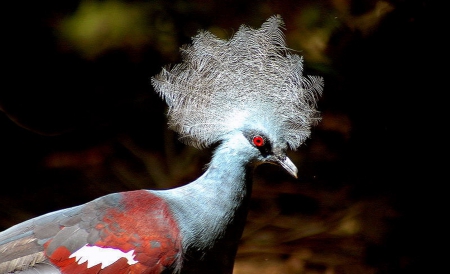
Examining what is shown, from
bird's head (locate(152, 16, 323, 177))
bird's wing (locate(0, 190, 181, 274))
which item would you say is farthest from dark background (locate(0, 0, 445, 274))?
bird's wing (locate(0, 190, 181, 274))

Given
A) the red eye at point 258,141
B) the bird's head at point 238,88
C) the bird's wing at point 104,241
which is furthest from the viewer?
the bird's head at point 238,88

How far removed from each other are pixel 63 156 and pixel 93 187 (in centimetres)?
24

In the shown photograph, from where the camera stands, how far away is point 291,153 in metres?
2.94

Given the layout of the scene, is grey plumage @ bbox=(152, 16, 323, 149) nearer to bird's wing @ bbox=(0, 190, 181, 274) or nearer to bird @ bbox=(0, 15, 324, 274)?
bird @ bbox=(0, 15, 324, 274)

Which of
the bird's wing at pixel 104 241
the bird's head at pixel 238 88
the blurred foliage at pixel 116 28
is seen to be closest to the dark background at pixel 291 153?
the blurred foliage at pixel 116 28

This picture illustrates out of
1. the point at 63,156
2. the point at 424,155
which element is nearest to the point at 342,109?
the point at 424,155

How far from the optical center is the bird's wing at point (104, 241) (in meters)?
1.81

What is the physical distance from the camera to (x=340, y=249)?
312 cm

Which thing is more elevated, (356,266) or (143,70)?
(143,70)

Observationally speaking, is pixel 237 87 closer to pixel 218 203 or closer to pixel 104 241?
pixel 218 203

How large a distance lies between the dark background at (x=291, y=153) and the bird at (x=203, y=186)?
0.66 meters

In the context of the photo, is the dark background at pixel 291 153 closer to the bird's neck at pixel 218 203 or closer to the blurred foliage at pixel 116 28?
the blurred foliage at pixel 116 28

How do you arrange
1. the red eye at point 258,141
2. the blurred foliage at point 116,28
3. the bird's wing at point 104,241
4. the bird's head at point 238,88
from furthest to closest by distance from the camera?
the blurred foliage at point 116,28, the bird's head at point 238,88, the red eye at point 258,141, the bird's wing at point 104,241

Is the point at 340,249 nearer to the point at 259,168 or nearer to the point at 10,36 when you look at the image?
the point at 259,168
